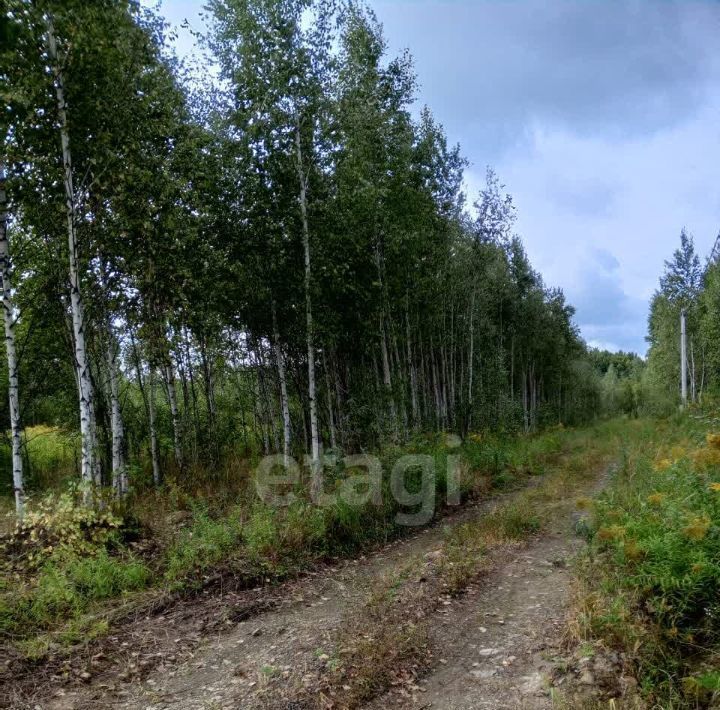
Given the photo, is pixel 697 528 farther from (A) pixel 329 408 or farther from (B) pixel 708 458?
(A) pixel 329 408

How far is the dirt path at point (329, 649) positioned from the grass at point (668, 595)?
0.57m

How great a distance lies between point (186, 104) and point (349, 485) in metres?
8.36

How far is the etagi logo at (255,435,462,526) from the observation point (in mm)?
8914

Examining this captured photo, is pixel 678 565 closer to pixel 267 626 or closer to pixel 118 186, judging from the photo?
pixel 267 626

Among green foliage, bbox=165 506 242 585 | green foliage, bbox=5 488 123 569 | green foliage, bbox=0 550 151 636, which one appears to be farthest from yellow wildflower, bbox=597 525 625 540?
green foliage, bbox=5 488 123 569

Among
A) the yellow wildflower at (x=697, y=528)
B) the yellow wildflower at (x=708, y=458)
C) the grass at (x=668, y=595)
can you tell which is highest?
the yellow wildflower at (x=708, y=458)

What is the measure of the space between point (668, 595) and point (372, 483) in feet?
19.4

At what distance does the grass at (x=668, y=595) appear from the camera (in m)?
3.39

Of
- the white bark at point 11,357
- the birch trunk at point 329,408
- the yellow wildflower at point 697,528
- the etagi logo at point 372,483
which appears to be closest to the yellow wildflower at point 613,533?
the yellow wildflower at point 697,528

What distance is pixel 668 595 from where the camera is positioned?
152 inches

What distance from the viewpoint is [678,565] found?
12.8 feet

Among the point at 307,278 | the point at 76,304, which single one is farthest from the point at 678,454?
the point at 76,304

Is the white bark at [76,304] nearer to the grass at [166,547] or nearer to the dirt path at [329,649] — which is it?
the grass at [166,547]

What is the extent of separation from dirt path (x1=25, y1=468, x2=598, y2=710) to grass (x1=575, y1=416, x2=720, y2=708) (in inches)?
22.4
